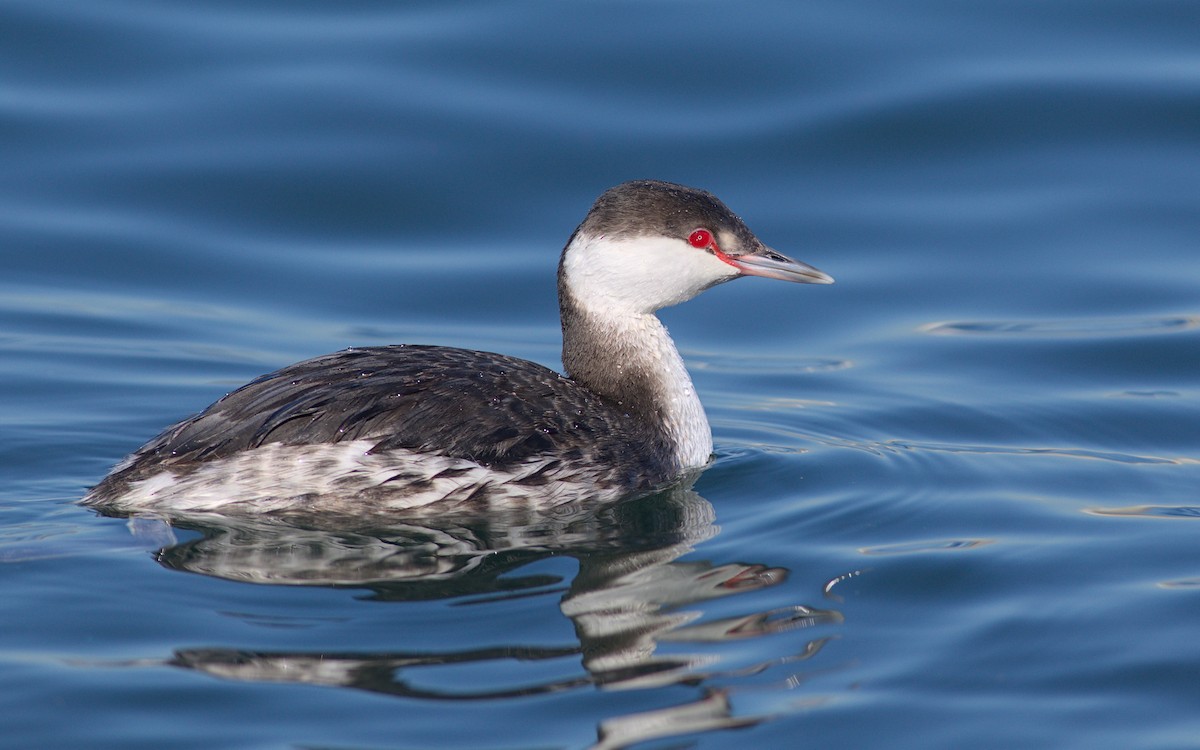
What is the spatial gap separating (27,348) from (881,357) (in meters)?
4.91

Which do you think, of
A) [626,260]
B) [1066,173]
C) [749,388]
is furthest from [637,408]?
[1066,173]

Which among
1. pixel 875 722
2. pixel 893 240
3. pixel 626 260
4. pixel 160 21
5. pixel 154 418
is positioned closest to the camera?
pixel 875 722

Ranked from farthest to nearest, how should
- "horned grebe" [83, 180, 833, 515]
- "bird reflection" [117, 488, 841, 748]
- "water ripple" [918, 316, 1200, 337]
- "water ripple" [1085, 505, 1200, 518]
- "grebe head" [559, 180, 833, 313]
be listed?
"water ripple" [918, 316, 1200, 337] < "grebe head" [559, 180, 833, 313] < "water ripple" [1085, 505, 1200, 518] < "horned grebe" [83, 180, 833, 515] < "bird reflection" [117, 488, 841, 748]

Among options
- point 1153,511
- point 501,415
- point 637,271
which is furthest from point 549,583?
point 1153,511

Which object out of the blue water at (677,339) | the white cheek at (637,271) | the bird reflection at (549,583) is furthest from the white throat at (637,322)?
the bird reflection at (549,583)

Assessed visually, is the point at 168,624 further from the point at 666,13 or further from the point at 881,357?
the point at 666,13

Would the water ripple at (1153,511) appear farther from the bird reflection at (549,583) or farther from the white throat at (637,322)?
the white throat at (637,322)

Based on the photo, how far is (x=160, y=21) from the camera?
13.1 m

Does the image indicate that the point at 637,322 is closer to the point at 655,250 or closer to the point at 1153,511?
the point at 655,250

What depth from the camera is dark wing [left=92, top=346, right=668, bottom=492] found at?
289 inches

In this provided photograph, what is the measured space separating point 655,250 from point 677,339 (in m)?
2.54

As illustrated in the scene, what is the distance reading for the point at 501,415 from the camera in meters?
7.56

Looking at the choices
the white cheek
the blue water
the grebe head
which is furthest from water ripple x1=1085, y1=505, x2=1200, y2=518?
the white cheek

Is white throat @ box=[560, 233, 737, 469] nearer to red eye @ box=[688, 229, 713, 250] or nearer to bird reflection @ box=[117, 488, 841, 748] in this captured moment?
red eye @ box=[688, 229, 713, 250]
